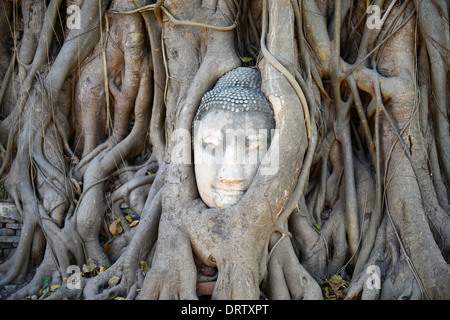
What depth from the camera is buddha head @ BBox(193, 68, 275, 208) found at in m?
3.14

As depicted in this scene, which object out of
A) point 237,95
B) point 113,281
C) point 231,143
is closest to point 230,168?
point 231,143

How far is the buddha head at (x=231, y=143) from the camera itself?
3.14m

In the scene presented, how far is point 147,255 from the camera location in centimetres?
352

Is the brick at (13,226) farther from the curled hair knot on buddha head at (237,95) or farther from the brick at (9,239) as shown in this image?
the curled hair knot on buddha head at (237,95)

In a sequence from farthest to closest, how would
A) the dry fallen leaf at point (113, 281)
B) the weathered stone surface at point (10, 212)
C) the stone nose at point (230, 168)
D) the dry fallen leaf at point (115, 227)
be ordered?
the weathered stone surface at point (10, 212) → the dry fallen leaf at point (115, 227) → the dry fallen leaf at point (113, 281) → the stone nose at point (230, 168)

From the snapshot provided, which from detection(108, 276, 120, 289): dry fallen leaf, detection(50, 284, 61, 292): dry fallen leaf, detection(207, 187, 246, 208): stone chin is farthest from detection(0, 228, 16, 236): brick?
detection(207, 187, 246, 208): stone chin

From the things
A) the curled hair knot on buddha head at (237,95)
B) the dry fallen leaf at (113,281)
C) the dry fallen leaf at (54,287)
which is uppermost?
the curled hair knot on buddha head at (237,95)

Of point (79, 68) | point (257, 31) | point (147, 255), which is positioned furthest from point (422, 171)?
point (79, 68)

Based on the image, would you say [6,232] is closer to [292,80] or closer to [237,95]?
[237,95]

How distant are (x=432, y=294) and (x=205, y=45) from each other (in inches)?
91.4

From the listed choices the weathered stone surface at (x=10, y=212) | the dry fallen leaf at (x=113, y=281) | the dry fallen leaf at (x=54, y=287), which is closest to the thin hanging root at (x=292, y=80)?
the dry fallen leaf at (x=113, y=281)

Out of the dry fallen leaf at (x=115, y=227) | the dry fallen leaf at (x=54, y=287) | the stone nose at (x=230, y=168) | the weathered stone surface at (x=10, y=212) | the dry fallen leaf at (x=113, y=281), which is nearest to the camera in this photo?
the stone nose at (x=230, y=168)

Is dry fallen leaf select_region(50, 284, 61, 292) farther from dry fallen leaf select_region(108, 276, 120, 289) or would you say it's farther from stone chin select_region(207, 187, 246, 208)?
stone chin select_region(207, 187, 246, 208)

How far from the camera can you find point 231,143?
315 centimetres
